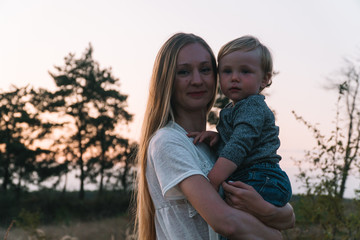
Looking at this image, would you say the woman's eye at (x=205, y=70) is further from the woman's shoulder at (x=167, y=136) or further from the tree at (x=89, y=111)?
the tree at (x=89, y=111)

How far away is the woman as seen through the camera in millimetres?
2482

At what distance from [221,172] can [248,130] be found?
0.36 metres

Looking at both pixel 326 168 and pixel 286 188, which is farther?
pixel 326 168

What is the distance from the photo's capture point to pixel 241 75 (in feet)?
10.3

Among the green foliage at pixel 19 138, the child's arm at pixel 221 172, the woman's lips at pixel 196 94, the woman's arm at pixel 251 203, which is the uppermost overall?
the green foliage at pixel 19 138

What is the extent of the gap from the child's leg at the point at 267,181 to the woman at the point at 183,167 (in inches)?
3.8

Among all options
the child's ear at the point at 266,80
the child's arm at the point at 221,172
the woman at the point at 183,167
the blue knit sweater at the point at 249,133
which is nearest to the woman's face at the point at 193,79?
the woman at the point at 183,167

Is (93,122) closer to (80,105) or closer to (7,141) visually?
(80,105)

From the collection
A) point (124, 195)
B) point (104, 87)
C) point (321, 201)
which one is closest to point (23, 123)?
point (104, 87)

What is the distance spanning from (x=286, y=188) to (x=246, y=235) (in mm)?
565

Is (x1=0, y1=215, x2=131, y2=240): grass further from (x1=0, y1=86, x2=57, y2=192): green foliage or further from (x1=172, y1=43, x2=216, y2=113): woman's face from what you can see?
(x1=172, y1=43, x2=216, y2=113): woman's face

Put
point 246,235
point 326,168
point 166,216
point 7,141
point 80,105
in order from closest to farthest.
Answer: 1. point 246,235
2. point 166,216
3. point 326,168
4. point 7,141
5. point 80,105

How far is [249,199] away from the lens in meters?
2.53

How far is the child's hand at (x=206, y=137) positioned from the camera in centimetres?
295
